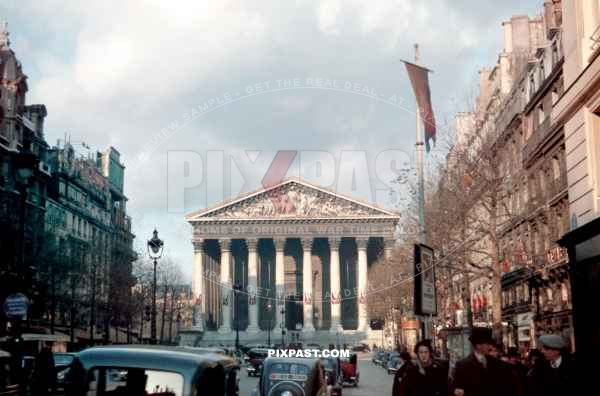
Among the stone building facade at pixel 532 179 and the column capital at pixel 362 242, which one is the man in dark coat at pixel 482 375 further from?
the column capital at pixel 362 242

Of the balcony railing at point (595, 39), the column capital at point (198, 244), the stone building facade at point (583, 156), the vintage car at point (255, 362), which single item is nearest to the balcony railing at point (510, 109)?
the vintage car at point (255, 362)

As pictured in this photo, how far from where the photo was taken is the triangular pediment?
114250mm

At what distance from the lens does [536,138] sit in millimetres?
47750

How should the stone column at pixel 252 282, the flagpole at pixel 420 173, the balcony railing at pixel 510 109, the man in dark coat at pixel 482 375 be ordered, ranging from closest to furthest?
the man in dark coat at pixel 482 375 → the flagpole at pixel 420 173 → the balcony railing at pixel 510 109 → the stone column at pixel 252 282

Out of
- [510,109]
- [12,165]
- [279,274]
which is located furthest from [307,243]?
[12,165]

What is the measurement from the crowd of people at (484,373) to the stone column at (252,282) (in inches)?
4029

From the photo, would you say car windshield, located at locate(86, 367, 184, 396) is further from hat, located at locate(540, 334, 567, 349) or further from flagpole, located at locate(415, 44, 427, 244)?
flagpole, located at locate(415, 44, 427, 244)

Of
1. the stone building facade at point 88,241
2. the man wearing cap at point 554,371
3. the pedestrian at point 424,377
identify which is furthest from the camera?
the stone building facade at point 88,241

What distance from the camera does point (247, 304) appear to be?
119 m

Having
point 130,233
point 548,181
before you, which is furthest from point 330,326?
point 548,181

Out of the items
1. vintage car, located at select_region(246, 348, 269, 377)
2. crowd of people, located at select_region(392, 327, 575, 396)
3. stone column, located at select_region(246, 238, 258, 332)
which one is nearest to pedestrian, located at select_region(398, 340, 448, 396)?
crowd of people, located at select_region(392, 327, 575, 396)

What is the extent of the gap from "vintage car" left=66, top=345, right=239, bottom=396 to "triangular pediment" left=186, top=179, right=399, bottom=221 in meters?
105

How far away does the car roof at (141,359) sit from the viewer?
8.24 metres

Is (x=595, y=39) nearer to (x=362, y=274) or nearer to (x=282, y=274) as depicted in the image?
(x=282, y=274)
